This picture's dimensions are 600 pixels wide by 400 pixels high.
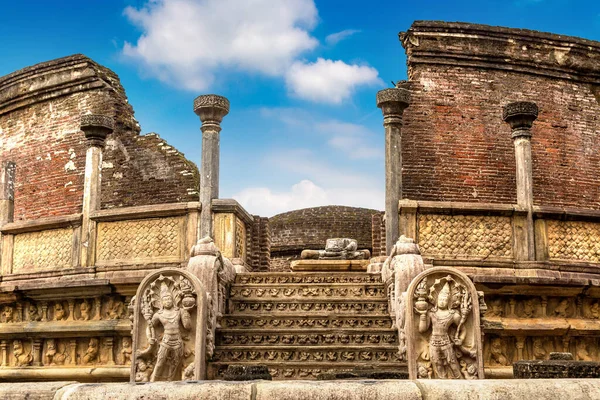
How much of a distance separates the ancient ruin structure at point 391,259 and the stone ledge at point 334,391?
0.20m

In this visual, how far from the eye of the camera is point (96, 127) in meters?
11.0

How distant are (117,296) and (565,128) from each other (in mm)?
9503

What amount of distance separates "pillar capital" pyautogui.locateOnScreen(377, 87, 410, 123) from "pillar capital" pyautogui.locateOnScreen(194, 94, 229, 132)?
214 cm

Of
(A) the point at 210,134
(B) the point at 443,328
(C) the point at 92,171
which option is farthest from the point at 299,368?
(C) the point at 92,171

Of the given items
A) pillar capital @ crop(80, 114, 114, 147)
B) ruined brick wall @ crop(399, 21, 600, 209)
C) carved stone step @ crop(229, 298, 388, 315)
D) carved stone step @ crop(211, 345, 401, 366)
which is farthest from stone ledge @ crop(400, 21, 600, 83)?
carved stone step @ crop(211, 345, 401, 366)

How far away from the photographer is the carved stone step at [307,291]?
357 inches

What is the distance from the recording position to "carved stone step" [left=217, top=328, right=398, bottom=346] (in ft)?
27.4

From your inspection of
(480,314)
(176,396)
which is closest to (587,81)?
(480,314)

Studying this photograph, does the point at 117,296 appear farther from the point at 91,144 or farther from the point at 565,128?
the point at 565,128

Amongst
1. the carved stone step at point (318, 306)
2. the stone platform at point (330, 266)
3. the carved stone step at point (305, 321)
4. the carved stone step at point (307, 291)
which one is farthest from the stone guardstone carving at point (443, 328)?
the stone platform at point (330, 266)

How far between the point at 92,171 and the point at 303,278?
3619 mm

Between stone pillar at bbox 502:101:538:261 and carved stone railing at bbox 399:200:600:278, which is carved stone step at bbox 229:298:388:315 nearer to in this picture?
carved stone railing at bbox 399:200:600:278

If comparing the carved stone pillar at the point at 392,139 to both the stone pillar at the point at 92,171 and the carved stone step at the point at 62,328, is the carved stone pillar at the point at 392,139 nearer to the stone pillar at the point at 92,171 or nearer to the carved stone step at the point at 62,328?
the carved stone step at the point at 62,328

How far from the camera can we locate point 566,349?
31.4ft
